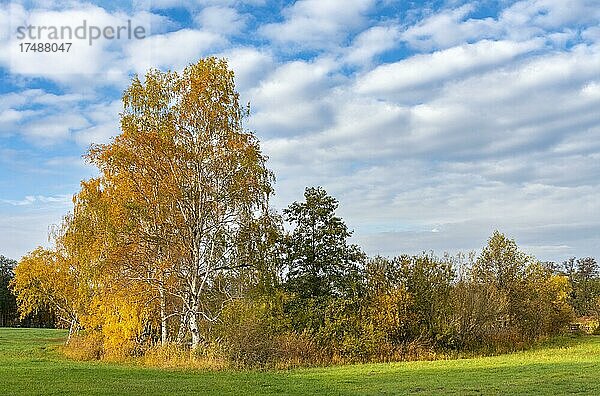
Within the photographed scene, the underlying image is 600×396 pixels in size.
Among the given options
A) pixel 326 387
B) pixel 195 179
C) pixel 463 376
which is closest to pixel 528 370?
pixel 463 376

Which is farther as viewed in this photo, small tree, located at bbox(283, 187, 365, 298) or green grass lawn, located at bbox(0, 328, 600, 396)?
small tree, located at bbox(283, 187, 365, 298)

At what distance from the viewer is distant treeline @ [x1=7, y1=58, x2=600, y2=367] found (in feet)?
105

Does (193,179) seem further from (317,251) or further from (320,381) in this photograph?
(320,381)

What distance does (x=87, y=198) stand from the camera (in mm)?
41625

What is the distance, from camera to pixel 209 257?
3306cm

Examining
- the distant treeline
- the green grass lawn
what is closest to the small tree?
the distant treeline

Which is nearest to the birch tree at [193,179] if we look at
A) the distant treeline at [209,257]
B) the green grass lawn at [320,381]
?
the distant treeline at [209,257]

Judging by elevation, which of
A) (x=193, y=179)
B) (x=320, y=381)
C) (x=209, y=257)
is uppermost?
(x=193, y=179)

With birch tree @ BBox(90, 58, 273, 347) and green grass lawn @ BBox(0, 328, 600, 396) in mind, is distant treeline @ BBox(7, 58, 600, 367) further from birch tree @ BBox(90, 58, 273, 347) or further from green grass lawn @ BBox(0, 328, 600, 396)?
green grass lawn @ BBox(0, 328, 600, 396)

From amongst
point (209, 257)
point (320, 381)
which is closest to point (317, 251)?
point (209, 257)

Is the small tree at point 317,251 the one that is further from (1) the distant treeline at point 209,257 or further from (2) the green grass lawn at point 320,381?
(2) the green grass lawn at point 320,381

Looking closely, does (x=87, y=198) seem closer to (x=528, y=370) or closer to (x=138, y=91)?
(x=138, y=91)

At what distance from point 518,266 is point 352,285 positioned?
20897mm

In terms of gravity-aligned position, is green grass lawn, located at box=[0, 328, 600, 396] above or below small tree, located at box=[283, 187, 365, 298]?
below
